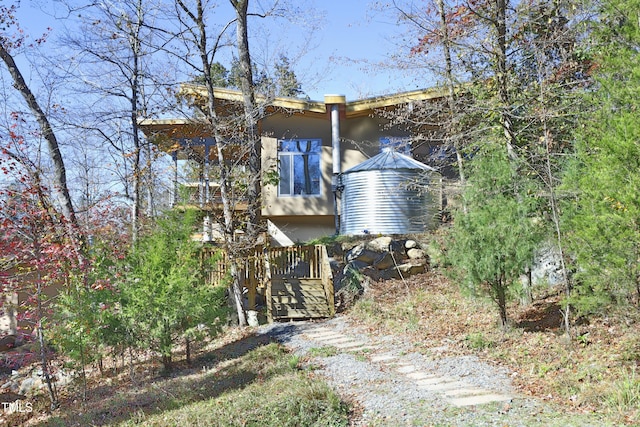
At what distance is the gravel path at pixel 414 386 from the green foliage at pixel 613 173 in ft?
5.36

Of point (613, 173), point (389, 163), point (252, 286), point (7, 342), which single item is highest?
point (389, 163)

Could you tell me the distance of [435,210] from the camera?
47.5 feet

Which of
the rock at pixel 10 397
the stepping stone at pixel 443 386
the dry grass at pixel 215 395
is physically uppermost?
the stepping stone at pixel 443 386

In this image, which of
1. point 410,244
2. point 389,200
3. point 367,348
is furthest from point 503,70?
point 389,200

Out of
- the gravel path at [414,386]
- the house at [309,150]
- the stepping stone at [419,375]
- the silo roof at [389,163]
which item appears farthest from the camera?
the house at [309,150]

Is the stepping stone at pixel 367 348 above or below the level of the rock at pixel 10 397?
above

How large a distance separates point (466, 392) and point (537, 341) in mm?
2129

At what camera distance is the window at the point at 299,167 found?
1620cm

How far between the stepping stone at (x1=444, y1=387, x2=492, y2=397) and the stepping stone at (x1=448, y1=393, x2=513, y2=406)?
10 cm

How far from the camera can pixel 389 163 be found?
1458cm

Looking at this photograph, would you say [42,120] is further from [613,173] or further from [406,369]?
[613,173]

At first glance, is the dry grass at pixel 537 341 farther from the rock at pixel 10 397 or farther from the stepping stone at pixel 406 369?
the rock at pixel 10 397

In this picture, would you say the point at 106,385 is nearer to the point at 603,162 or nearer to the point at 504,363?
the point at 504,363

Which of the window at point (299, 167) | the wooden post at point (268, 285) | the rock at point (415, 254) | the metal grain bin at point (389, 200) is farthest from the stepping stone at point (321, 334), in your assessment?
the window at point (299, 167)
